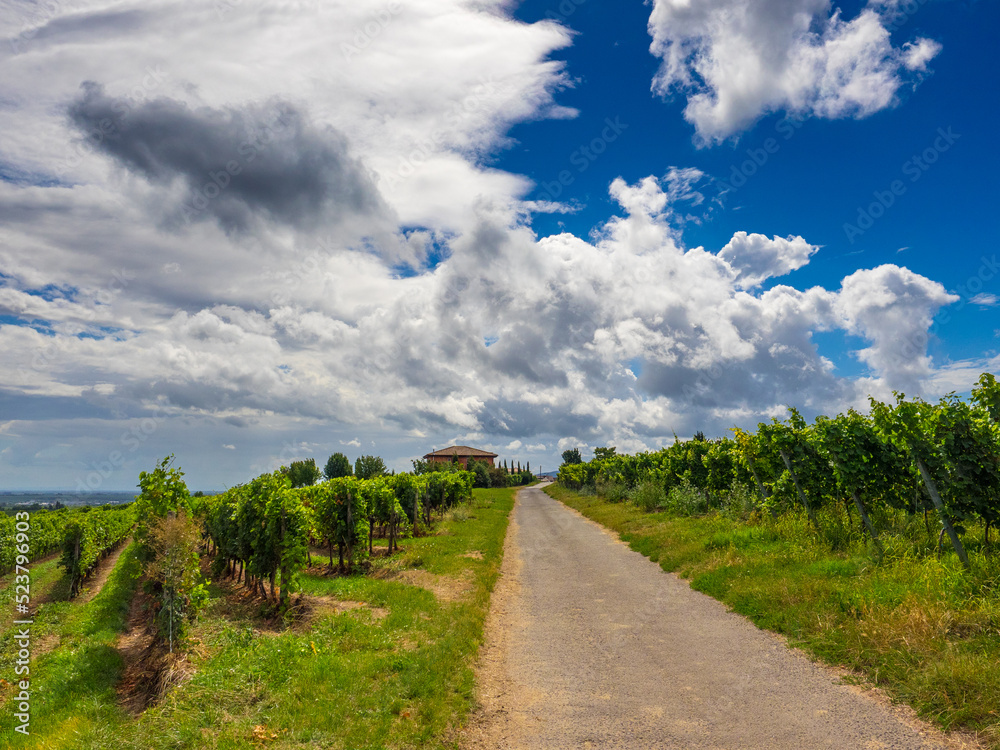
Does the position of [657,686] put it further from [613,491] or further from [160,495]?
[613,491]

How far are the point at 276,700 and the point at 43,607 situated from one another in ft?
56.2

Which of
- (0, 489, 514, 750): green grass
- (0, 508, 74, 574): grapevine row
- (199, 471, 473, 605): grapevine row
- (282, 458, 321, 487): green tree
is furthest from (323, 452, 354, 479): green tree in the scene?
(0, 489, 514, 750): green grass

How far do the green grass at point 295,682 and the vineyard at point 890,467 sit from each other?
29.9 ft

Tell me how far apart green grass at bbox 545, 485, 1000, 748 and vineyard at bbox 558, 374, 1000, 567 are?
624 millimetres

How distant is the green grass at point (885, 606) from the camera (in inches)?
223

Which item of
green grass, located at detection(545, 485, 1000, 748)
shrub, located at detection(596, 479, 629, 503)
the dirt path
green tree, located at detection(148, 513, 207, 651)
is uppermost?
green tree, located at detection(148, 513, 207, 651)

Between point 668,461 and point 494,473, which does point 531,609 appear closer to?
point 668,461

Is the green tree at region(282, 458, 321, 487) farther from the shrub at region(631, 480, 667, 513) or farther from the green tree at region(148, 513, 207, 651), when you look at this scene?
the green tree at region(148, 513, 207, 651)

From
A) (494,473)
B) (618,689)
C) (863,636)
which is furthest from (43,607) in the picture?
(494,473)

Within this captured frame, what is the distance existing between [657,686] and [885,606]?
388 centimetres

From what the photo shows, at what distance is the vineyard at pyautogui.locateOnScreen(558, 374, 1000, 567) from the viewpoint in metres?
9.26

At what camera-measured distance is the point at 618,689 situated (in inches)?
269

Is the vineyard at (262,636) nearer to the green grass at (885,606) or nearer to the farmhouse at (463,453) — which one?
the green grass at (885,606)

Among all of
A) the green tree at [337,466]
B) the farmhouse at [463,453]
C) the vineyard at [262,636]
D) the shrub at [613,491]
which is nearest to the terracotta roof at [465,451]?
the farmhouse at [463,453]
